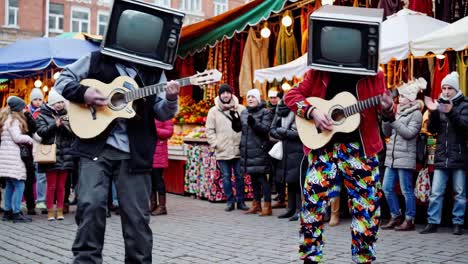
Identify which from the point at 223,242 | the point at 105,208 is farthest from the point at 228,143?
the point at 105,208

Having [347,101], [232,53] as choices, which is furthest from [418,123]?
[232,53]

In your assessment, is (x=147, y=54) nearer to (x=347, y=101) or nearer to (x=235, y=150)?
(x=347, y=101)

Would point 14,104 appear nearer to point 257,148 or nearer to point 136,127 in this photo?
point 257,148

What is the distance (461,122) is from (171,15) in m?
4.35

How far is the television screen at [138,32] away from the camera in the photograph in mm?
4230

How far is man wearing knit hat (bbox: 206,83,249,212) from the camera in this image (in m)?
9.64

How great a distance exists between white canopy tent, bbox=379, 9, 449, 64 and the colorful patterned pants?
146 inches

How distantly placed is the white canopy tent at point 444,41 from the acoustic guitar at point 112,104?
419 cm

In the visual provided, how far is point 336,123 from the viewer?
443 cm

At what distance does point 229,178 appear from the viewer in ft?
32.2

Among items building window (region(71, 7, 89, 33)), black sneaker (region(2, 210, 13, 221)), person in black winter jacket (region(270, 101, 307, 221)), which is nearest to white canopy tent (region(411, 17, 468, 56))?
person in black winter jacket (region(270, 101, 307, 221))

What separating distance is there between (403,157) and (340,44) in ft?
11.7

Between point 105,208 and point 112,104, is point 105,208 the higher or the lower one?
the lower one

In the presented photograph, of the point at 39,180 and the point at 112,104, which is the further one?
the point at 39,180
